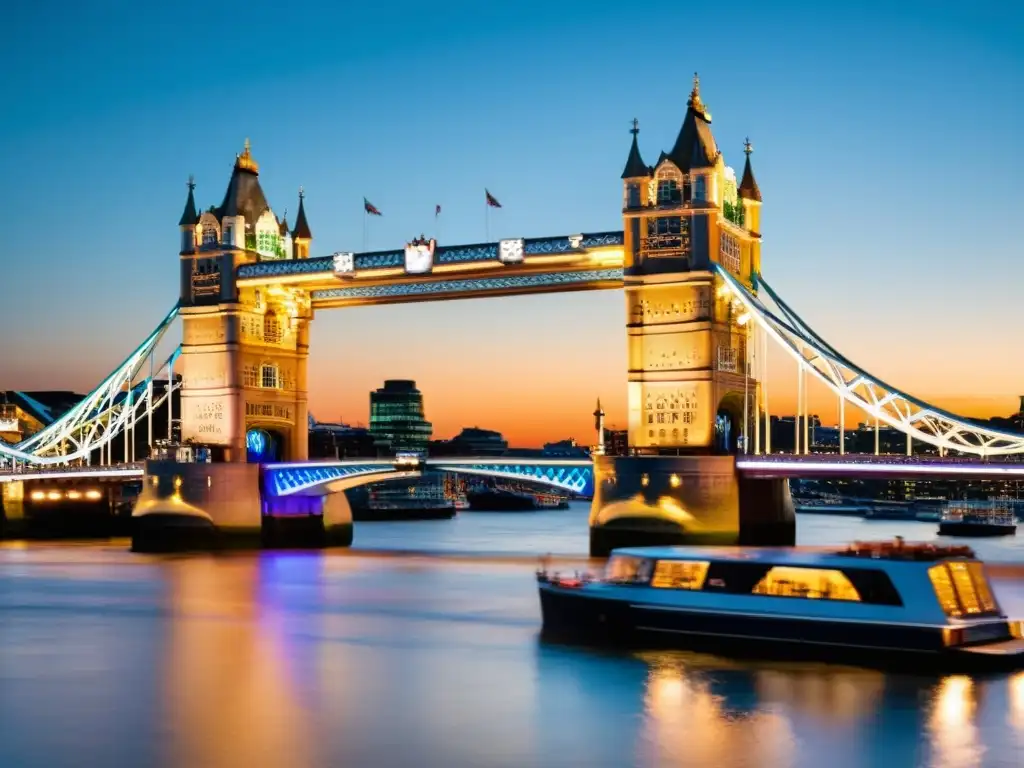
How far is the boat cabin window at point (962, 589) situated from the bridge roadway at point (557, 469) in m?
13.1

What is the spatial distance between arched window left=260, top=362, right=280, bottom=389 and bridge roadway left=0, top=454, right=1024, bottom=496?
352cm

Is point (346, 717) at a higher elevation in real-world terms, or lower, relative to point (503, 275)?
lower

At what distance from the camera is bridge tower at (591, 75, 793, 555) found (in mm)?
40625

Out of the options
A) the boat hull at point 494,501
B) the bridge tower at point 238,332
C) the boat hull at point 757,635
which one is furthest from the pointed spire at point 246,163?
the boat hull at point 494,501

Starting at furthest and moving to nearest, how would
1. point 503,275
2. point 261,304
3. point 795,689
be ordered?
point 261,304 → point 503,275 → point 795,689

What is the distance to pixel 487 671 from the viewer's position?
78.1 ft

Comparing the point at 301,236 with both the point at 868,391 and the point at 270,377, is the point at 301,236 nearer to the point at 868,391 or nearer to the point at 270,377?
the point at 270,377

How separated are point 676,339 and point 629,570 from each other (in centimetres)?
1757

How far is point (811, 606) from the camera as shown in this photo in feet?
76.5

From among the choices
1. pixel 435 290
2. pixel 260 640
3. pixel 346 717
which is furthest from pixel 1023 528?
pixel 346 717

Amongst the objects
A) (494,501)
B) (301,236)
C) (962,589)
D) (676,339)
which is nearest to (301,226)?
(301,236)

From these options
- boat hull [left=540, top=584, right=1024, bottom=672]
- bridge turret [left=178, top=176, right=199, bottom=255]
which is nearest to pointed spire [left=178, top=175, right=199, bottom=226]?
bridge turret [left=178, top=176, right=199, bottom=255]

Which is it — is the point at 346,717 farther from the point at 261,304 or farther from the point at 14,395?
the point at 14,395

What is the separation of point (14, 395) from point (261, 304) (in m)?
32.7
